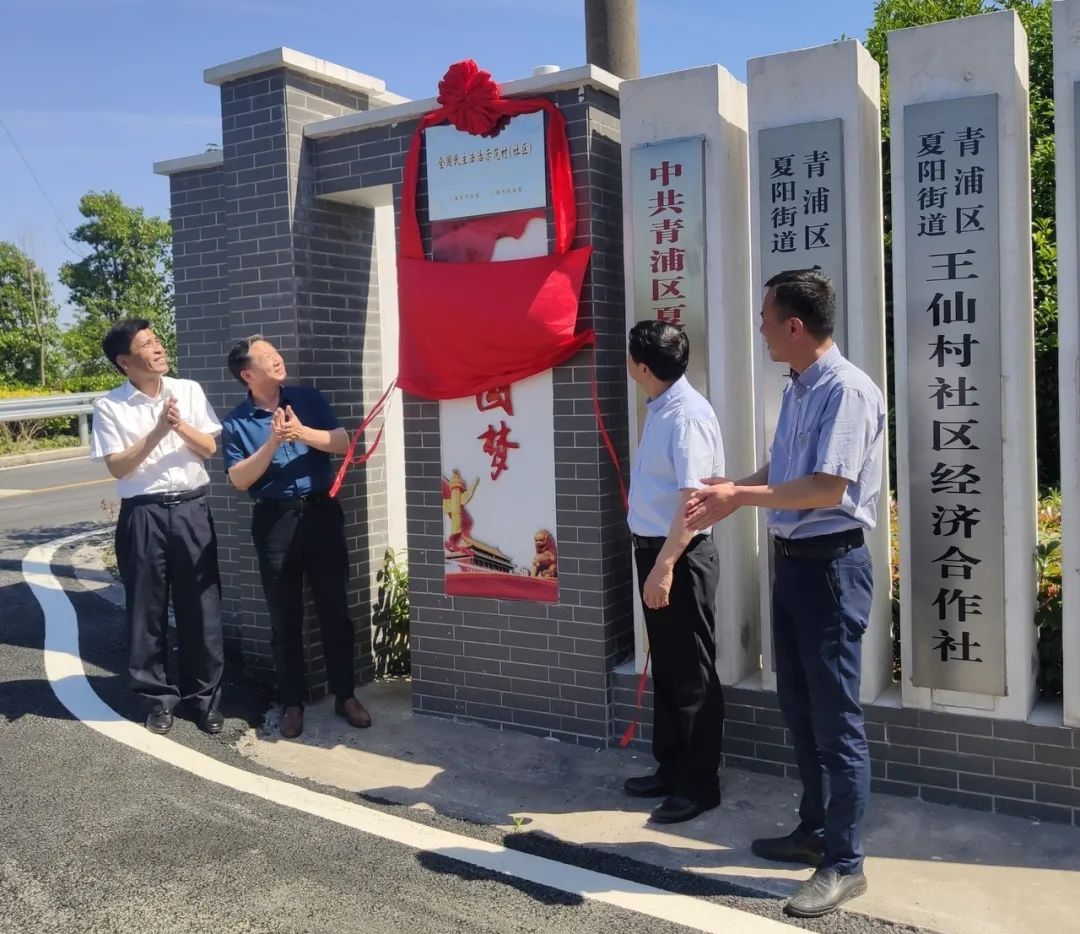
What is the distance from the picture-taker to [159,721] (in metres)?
5.15

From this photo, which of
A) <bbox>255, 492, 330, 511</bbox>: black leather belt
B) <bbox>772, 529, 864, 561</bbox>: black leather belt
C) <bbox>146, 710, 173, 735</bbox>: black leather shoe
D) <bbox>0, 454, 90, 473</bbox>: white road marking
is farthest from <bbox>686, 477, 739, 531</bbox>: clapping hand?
<bbox>0, 454, 90, 473</bbox>: white road marking

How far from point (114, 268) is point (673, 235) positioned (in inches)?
1171

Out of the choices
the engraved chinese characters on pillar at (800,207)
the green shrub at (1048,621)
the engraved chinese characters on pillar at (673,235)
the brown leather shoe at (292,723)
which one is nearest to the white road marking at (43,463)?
the brown leather shoe at (292,723)

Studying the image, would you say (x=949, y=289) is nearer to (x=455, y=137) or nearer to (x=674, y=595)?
(x=674, y=595)

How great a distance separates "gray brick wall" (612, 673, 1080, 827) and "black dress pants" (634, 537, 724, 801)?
47cm

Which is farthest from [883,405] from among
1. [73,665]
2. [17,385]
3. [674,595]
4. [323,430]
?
[17,385]

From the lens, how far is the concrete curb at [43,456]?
17938 millimetres

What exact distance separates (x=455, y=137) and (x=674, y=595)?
8.41ft

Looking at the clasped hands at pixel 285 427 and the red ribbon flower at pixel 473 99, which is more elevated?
the red ribbon flower at pixel 473 99

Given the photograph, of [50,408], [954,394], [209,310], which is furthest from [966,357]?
[50,408]

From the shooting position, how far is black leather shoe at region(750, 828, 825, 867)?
3773 millimetres

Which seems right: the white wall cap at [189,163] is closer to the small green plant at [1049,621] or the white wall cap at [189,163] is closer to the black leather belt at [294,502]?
the black leather belt at [294,502]

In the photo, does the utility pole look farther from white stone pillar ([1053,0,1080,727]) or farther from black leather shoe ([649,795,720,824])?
black leather shoe ([649,795,720,824])

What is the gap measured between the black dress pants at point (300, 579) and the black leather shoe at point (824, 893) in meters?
2.80
